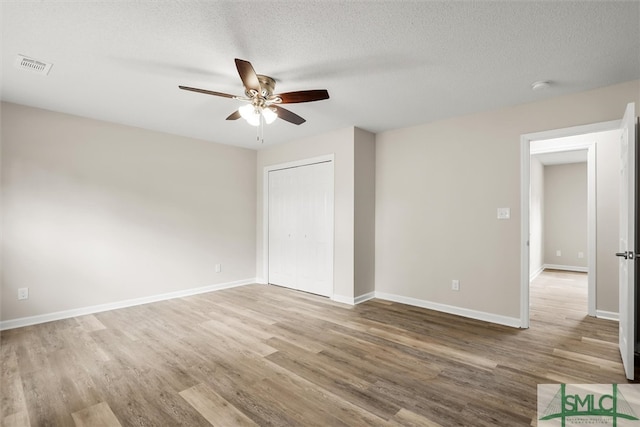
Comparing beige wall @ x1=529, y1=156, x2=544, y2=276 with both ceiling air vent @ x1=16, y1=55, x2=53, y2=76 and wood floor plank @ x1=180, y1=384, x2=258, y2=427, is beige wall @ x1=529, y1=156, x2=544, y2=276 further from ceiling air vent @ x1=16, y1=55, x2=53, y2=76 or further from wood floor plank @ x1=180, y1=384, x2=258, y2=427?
ceiling air vent @ x1=16, y1=55, x2=53, y2=76

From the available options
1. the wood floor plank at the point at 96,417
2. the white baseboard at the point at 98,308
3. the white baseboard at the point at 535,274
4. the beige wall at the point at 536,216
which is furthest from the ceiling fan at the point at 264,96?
the white baseboard at the point at 535,274

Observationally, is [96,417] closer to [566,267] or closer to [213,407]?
[213,407]

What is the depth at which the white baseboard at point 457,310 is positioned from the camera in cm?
334

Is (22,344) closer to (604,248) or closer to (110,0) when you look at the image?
(110,0)

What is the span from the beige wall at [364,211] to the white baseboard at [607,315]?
2.63 m

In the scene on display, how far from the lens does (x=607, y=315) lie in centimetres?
347

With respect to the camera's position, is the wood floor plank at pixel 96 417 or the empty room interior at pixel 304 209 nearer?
the wood floor plank at pixel 96 417

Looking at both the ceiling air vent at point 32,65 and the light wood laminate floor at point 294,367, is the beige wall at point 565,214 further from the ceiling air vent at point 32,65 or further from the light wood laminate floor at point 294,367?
the ceiling air vent at point 32,65

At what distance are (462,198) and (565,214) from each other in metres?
5.03

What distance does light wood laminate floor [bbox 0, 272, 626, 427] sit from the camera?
1.86 meters

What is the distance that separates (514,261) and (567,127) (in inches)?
57.2

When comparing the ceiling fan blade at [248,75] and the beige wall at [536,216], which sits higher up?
the ceiling fan blade at [248,75]

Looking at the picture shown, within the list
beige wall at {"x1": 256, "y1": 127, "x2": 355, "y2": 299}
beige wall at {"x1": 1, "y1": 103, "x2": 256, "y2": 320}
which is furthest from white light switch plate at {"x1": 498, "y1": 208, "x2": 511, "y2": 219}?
beige wall at {"x1": 1, "y1": 103, "x2": 256, "y2": 320}

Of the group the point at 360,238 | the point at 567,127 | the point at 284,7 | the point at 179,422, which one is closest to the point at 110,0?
the point at 284,7
